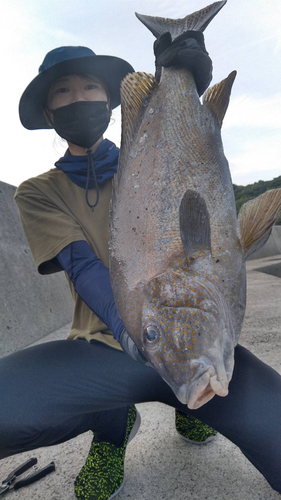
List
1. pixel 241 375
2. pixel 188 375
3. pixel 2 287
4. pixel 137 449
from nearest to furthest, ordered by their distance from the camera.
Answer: pixel 188 375 → pixel 241 375 → pixel 137 449 → pixel 2 287

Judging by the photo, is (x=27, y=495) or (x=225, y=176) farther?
(x=27, y=495)

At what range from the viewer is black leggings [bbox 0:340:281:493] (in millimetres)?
1594

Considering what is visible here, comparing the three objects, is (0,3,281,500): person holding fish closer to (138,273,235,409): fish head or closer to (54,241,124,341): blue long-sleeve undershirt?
(54,241,124,341): blue long-sleeve undershirt

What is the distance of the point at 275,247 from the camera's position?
14.8 m

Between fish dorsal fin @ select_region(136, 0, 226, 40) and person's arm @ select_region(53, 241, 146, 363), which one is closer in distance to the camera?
person's arm @ select_region(53, 241, 146, 363)

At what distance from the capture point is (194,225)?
130 centimetres

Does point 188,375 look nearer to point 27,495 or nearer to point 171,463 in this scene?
point 171,463

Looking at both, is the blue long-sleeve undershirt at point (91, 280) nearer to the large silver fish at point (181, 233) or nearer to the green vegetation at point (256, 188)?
the large silver fish at point (181, 233)

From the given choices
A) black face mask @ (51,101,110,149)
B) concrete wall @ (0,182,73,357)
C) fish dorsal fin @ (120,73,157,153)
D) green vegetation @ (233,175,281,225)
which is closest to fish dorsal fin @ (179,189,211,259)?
fish dorsal fin @ (120,73,157,153)

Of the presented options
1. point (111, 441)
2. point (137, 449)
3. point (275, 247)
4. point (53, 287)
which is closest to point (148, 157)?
point (111, 441)

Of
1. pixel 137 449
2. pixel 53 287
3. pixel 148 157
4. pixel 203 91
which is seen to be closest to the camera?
pixel 148 157

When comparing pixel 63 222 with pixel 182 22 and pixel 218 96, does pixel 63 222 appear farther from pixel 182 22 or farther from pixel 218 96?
pixel 182 22

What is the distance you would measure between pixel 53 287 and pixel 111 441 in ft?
9.80

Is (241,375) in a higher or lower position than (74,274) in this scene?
lower
